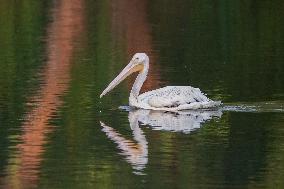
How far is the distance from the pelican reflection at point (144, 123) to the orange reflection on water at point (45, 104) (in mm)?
829

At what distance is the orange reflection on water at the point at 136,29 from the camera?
890 inches

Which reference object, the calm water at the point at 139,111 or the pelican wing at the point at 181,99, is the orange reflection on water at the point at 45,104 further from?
the pelican wing at the point at 181,99

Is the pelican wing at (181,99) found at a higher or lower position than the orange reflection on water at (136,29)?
lower

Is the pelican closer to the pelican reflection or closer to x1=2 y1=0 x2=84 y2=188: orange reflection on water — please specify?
the pelican reflection

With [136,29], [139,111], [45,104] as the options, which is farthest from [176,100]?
[136,29]

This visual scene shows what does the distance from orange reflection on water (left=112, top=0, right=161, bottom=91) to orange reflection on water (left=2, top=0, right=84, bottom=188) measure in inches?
43.5

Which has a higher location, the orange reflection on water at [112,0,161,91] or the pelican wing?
the orange reflection on water at [112,0,161,91]

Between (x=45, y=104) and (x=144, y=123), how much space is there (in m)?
1.74

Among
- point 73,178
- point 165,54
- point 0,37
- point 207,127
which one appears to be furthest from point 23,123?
point 0,37

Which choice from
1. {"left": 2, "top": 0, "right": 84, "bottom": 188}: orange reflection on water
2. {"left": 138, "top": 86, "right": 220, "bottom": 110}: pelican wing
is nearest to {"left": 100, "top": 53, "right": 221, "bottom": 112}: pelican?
{"left": 138, "top": 86, "right": 220, "bottom": 110}: pelican wing

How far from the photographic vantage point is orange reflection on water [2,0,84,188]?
13219 millimetres

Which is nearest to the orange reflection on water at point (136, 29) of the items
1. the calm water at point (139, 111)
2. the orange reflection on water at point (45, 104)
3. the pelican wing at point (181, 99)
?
the calm water at point (139, 111)

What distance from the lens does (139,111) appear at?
1816cm

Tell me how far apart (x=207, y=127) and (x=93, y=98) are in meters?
2.92
